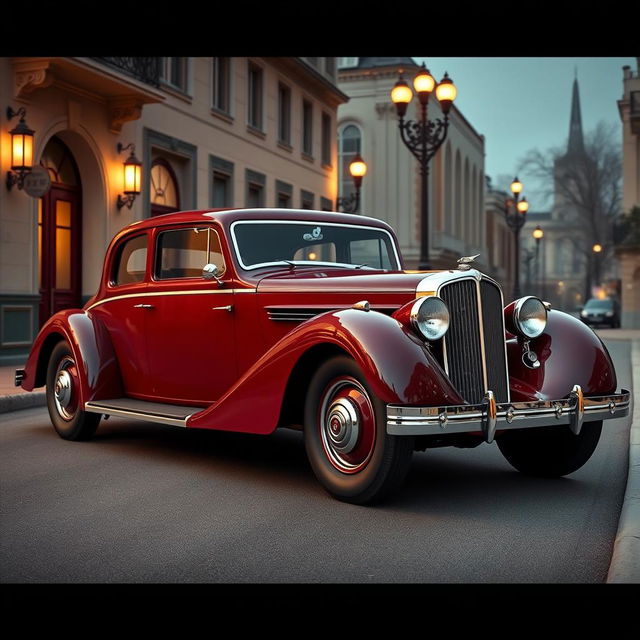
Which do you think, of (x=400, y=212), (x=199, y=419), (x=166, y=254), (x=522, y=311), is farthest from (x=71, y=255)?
(x=400, y=212)

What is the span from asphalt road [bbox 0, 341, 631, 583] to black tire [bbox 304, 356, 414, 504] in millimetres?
150

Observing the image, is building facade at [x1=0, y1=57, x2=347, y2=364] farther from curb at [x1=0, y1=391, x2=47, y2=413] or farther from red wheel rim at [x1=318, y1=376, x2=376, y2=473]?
red wheel rim at [x1=318, y1=376, x2=376, y2=473]

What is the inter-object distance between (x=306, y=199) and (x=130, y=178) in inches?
423

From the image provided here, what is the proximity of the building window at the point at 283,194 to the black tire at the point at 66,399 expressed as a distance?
1757 cm

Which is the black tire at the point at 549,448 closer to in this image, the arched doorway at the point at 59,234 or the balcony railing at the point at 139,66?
the arched doorway at the point at 59,234

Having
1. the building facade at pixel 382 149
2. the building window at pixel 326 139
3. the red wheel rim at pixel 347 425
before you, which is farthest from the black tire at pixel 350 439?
the building facade at pixel 382 149

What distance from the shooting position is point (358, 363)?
16.3ft

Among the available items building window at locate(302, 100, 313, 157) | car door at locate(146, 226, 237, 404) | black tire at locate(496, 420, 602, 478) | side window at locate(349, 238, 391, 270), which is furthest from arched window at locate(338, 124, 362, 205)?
black tire at locate(496, 420, 602, 478)

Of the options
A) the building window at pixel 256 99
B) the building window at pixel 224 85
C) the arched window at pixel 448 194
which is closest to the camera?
the building window at pixel 224 85

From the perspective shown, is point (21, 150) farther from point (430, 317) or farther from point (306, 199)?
point (306, 199)

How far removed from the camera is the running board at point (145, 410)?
20.6 feet

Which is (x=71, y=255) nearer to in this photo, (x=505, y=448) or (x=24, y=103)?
(x=24, y=103)

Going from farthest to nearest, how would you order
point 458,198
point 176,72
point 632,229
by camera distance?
point 458,198 → point 632,229 → point 176,72

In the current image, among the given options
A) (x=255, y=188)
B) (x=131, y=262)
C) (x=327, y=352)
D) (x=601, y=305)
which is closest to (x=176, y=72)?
(x=255, y=188)
